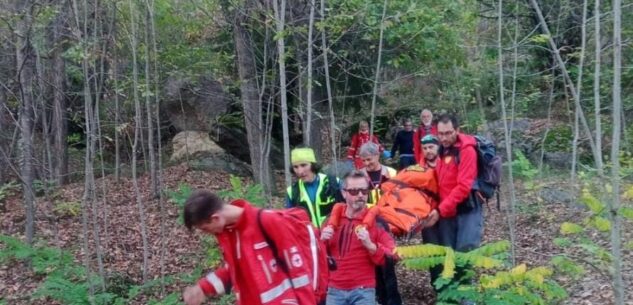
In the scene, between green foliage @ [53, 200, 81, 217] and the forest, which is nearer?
the forest

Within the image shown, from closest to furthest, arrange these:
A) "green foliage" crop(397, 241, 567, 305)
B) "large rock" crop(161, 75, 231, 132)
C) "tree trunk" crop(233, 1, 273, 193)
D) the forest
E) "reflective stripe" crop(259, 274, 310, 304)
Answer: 1. "reflective stripe" crop(259, 274, 310, 304)
2. "green foliage" crop(397, 241, 567, 305)
3. the forest
4. "tree trunk" crop(233, 1, 273, 193)
5. "large rock" crop(161, 75, 231, 132)

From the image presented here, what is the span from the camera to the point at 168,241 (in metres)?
10.8

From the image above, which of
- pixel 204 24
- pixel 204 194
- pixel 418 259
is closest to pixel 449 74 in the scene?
pixel 204 24

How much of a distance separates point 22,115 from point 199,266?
3143 millimetres

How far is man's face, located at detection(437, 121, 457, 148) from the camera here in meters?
5.79

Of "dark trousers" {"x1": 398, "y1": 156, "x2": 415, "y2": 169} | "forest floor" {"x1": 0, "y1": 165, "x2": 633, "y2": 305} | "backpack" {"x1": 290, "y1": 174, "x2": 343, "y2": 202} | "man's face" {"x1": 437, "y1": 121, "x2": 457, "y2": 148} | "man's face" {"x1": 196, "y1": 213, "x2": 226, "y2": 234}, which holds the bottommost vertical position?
"forest floor" {"x1": 0, "y1": 165, "x2": 633, "y2": 305}

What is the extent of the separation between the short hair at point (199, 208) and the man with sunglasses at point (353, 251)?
2029mm

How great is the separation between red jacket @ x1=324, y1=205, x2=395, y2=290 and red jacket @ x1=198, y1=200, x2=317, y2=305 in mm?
1727

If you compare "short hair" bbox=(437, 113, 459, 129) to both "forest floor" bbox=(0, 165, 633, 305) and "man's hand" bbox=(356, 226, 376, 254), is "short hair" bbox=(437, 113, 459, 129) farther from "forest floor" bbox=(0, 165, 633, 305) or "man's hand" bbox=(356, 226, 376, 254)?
"forest floor" bbox=(0, 165, 633, 305)

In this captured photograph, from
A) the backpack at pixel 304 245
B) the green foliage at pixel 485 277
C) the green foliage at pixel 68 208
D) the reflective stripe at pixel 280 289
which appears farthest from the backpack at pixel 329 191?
the green foliage at pixel 68 208

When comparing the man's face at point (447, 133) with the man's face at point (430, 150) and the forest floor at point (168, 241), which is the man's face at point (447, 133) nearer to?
the man's face at point (430, 150)

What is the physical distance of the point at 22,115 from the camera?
902 centimetres

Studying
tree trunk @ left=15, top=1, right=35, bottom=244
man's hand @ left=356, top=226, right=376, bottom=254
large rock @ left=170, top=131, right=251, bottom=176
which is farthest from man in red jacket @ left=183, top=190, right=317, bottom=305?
large rock @ left=170, top=131, right=251, bottom=176

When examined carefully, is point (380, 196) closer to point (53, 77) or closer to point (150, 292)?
point (150, 292)
